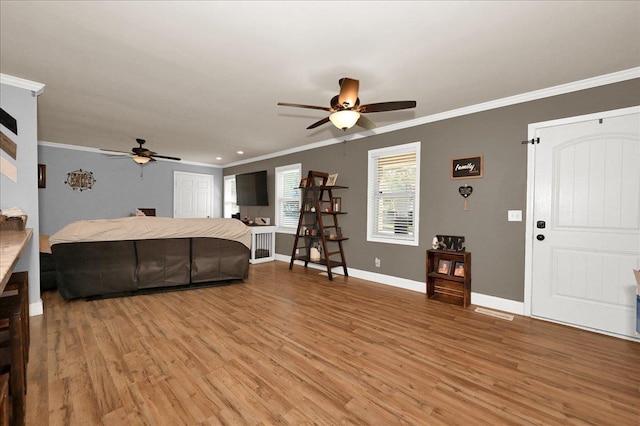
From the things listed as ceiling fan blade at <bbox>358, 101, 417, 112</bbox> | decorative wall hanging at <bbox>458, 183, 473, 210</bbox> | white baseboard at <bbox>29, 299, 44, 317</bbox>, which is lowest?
white baseboard at <bbox>29, 299, 44, 317</bbox>

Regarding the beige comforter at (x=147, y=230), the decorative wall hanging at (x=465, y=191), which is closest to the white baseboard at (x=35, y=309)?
the beige comforter at (x=147, y=230)

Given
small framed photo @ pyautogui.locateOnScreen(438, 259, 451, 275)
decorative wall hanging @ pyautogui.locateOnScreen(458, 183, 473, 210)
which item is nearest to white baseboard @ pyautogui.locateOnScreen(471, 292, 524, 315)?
small framed photo @ pyautogui.locateOnScreen(438, 259, 451, 275)

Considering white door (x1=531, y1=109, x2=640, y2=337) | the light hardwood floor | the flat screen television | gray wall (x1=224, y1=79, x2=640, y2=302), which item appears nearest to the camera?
the light hardwood floor

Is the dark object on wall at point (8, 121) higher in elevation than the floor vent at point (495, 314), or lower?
higher

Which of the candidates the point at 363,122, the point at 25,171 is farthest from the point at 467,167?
the point at 25,171

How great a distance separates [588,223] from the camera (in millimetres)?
2814

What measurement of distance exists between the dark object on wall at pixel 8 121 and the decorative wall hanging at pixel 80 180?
12.9 feet

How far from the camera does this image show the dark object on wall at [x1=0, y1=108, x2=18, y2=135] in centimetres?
281

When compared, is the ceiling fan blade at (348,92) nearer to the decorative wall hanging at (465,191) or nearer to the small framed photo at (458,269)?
the decorative wall hanging at (465,191)

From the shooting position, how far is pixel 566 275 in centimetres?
293

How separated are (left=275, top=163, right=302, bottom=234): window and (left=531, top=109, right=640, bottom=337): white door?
13.8 feet

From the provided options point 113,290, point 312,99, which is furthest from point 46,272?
point 312,99

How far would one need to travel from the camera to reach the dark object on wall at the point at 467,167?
3504 mm

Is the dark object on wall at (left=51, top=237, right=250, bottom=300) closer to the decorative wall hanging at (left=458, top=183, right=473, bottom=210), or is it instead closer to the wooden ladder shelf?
the wooden ladder shelf
